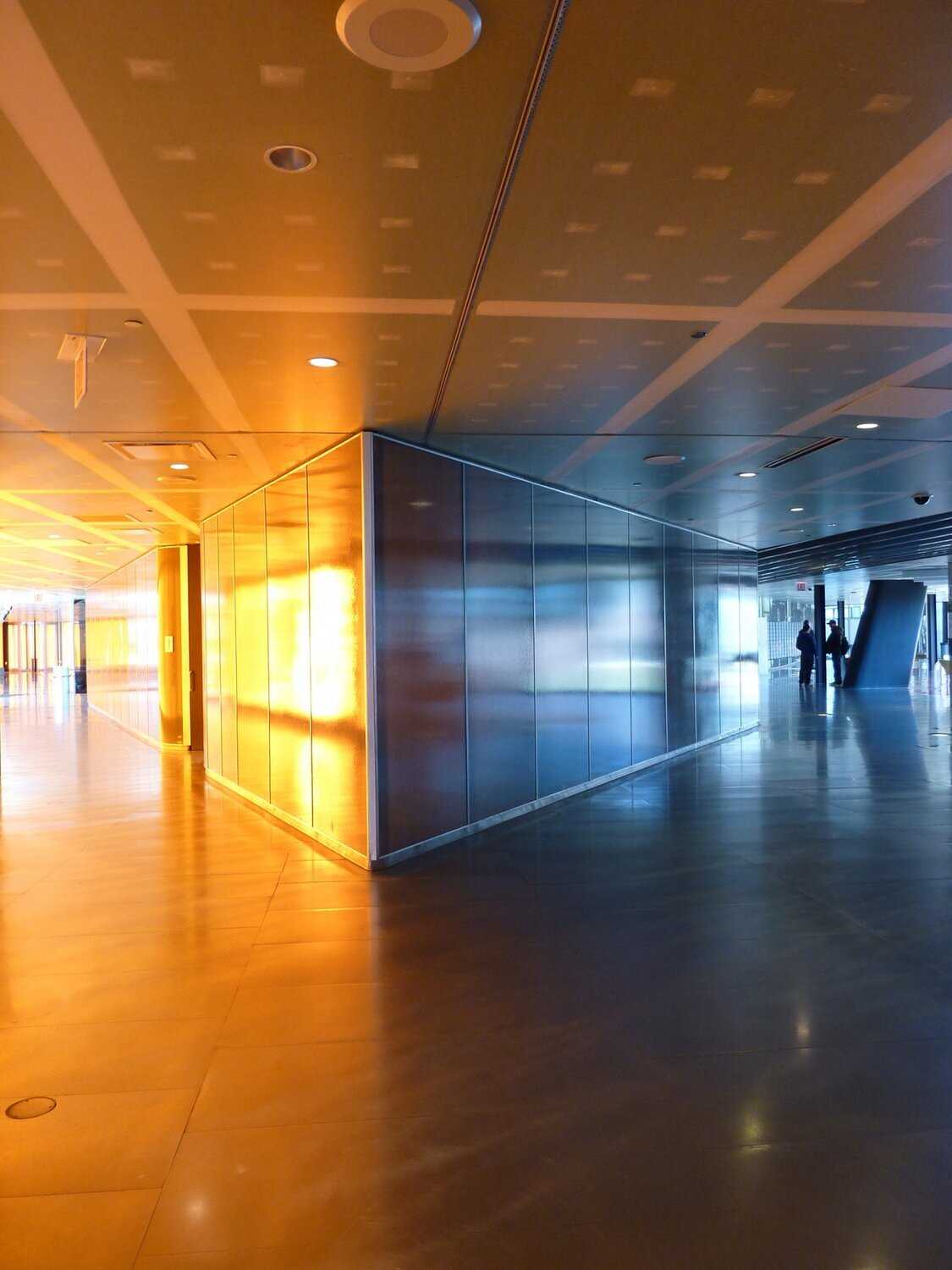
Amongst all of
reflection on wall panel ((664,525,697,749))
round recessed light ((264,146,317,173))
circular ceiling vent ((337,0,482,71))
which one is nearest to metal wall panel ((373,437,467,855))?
round recessed light ((264,146,317,173))

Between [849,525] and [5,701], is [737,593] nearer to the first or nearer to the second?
[849,525]

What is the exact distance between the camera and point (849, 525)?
16.9m

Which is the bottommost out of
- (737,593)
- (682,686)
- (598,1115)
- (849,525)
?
(598,1115)

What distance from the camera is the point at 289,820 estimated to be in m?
10.2

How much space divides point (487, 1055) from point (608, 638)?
8.65 m

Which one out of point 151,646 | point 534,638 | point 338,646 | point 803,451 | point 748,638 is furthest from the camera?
point 151,646

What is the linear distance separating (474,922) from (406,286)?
4.07 meters

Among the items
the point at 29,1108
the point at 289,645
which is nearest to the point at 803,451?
the point at 289,645

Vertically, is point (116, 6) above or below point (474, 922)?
above

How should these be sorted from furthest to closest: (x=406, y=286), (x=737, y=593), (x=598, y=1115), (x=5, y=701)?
(x=5, y=701) < (x=737, y=593) < (x=406, y=286) < (x=598, y=1115)

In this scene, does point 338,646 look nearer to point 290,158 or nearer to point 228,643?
point 228,643

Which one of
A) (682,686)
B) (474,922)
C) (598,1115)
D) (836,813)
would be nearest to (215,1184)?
(598,1115)

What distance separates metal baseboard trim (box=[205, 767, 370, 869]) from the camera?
8328 millimetres

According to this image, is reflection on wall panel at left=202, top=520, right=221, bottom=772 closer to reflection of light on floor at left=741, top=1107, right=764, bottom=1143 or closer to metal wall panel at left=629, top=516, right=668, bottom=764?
metal wall panel at left=629, top=516, right=668, bottom=764
